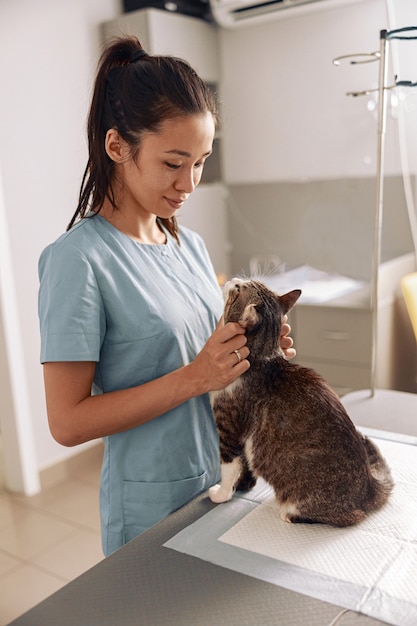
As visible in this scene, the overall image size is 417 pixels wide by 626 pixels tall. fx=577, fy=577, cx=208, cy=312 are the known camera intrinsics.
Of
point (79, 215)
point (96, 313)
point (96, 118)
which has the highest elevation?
point (96, 118)

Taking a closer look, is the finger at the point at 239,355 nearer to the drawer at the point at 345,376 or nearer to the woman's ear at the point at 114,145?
the woman's ear at the point at 114,145

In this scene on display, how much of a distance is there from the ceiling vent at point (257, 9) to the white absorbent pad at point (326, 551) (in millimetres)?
2253

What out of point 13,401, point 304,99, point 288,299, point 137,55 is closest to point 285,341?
point 288,299

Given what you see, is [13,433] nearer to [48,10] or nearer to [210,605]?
[48,10]

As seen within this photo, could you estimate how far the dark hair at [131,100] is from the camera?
900mm

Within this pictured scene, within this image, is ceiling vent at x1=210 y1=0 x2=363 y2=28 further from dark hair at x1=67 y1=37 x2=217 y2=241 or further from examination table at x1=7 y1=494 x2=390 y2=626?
examination table at x1=7 y1=494 x2=390 y2=626

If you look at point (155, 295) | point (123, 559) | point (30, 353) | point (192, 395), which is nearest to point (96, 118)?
point (155, 295)

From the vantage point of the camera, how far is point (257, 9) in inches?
103

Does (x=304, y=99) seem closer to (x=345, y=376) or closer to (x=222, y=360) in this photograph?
(x=345, y=376)

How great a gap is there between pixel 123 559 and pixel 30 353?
1794 mm

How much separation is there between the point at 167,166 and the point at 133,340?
11.3 inches

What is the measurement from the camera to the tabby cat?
84 cm

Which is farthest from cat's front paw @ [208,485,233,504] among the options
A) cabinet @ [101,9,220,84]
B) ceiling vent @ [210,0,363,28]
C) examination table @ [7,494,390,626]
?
ceiling vent @ [210,0,363,28]

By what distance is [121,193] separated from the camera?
3.30 feet
